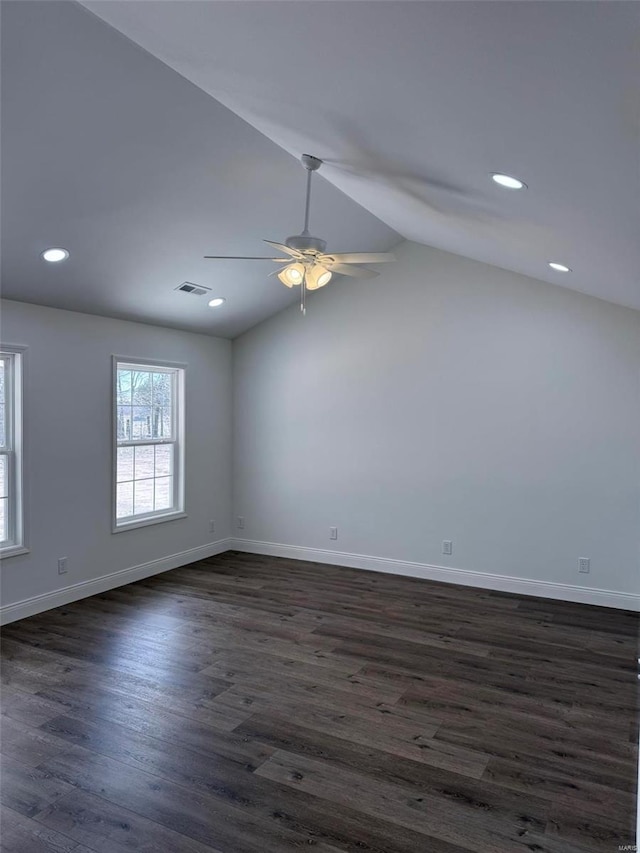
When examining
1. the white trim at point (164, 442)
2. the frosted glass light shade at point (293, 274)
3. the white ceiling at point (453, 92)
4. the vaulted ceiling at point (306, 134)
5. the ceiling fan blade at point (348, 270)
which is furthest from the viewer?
the white trim at point (164, 442)

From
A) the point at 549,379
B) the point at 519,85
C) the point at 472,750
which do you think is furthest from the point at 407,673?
the point at 519,85

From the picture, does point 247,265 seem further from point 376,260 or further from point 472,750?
point 472,750

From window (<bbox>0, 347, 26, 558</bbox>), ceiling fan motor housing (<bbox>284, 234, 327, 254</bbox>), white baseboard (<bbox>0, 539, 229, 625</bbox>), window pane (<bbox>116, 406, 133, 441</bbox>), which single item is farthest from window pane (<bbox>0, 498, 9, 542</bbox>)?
ceiling fan motor housing (<bbox>284, 234, 327, 254</bbox>)

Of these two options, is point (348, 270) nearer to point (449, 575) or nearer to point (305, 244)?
point (305, 244)

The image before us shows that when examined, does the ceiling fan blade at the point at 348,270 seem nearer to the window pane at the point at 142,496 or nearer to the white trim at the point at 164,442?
the white trim at the point at 164,442

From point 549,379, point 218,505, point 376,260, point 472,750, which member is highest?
point 376,260

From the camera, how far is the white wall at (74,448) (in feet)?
14.8

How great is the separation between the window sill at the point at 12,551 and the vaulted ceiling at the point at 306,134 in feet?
6.26

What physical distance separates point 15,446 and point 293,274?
2675mm

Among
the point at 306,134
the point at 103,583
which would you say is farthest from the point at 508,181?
the point at 103,583

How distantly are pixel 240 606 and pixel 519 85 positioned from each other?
13.9 ft

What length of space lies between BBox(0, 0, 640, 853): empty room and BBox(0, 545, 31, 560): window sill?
0.02m

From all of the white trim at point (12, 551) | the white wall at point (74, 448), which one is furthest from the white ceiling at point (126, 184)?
the white trim at point (12, 551)

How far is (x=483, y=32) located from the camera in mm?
1425
